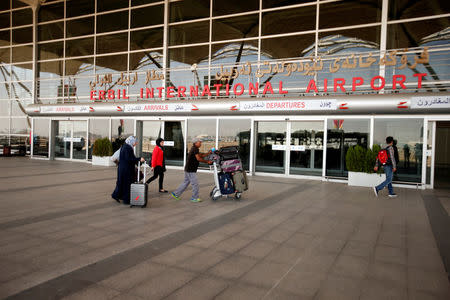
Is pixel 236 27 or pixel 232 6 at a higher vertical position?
pixel 232 6

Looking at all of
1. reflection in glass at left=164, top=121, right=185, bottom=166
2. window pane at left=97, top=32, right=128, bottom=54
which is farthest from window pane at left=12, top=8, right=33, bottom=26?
reflection in glass at left=164, top=121, right=185, bottom=166

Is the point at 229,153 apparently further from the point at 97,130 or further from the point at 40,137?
the point at 40,137

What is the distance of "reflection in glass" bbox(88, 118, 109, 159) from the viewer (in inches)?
755

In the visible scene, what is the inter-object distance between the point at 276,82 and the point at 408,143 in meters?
5.99

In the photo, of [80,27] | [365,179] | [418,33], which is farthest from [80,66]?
[418,33]

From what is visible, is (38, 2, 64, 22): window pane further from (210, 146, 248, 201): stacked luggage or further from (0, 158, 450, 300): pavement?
(210, 146, 248, 201): stacked luggage

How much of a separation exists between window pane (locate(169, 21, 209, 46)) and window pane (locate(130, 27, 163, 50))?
815 mm

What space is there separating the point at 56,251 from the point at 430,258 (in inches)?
196

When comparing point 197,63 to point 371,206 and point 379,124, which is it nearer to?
point 379,124

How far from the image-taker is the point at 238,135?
1545cm

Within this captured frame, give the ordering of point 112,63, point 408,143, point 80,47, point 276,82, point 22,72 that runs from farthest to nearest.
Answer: point 22,72 < point 80,47 < point 112,63 < point 276,82 < point 408,143

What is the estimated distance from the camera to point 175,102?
15461 millimetres

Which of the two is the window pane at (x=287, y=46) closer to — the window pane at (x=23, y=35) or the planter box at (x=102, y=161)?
the planter box at (x=102, y=161)

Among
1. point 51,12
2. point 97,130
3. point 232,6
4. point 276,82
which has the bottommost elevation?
point 97,130
